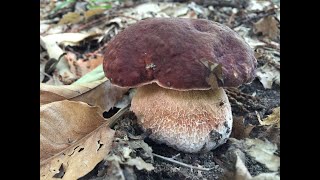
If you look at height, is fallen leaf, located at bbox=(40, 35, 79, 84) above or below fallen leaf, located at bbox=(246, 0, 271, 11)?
above

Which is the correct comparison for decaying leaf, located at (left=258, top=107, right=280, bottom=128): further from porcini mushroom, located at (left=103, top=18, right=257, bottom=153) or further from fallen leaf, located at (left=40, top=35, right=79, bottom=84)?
fallen leaf, located at (left=40, top=35, right=79, bottom=84)

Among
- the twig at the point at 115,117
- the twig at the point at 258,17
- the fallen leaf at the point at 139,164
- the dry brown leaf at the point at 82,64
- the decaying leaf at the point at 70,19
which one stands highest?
the fallen leaf at the point at 139,164

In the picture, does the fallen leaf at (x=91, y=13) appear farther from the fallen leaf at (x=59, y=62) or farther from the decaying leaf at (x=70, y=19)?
the fallen leaf at (x=59, y=62)

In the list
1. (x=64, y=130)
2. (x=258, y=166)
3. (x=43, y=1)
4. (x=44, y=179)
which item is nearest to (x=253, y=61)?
(x=258, y=166)

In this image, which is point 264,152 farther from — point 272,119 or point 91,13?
point 91,13

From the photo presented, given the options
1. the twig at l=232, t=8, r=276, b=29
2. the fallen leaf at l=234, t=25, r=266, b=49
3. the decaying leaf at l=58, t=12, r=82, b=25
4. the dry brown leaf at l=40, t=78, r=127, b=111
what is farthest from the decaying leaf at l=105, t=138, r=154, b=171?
the decaying leaf at l=58, t=12, r=82, b=25

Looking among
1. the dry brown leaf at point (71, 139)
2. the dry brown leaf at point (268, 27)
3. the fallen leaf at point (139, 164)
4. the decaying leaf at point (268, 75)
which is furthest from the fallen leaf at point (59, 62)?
the dry brown leaf at point (268, 27)

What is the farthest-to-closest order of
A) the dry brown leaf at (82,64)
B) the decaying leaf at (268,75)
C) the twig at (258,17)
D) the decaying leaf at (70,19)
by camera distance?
the decaying leaf at (70,19) < the twig at (258,17) < the dry brown leaf at (82,64) < the decaying leaf at (268,75)
